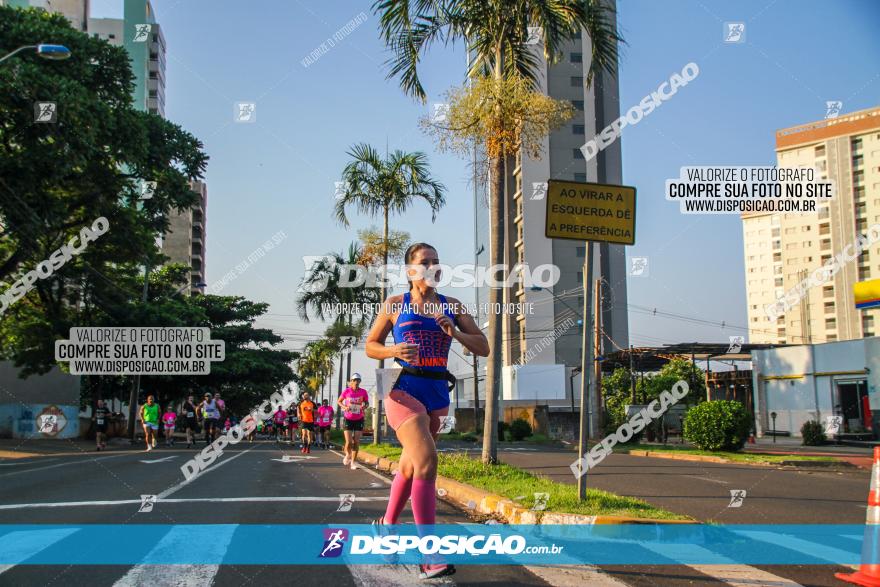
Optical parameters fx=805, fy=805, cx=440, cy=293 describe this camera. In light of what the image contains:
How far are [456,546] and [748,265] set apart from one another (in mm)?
128078

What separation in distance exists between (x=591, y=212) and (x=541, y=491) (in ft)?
9.82

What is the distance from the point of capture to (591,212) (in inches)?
319

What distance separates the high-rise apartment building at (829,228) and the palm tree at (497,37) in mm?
87636

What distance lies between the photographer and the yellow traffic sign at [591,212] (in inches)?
315

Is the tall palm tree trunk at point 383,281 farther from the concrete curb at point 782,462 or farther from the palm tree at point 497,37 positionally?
the palm tree at point 497,37

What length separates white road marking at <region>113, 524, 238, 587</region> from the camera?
473cm

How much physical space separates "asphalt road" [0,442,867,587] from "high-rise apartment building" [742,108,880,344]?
293ft

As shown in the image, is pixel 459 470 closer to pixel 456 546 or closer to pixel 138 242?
pixel 456 546

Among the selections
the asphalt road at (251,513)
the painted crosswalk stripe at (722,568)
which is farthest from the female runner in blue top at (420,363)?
the painted crosswalk stripe at (722,568)

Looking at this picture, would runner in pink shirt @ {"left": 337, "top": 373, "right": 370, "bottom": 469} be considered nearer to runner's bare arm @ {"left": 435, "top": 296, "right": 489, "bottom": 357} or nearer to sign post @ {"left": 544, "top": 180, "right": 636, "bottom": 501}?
sign post @ {"left": 544, "top": 180, "right": 636, "bottom": 501}

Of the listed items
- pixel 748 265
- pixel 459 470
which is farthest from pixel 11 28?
pixel 748 265

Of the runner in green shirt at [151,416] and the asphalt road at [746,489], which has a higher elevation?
the runner in green shirt at [151,416]

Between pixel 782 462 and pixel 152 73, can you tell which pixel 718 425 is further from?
pixel 152 73

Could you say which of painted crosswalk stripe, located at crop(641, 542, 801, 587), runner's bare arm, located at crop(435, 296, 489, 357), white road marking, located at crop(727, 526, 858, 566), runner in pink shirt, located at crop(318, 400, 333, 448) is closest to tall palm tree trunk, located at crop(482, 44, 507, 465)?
white road marking, located at crop(727, 526, 858, 566)
